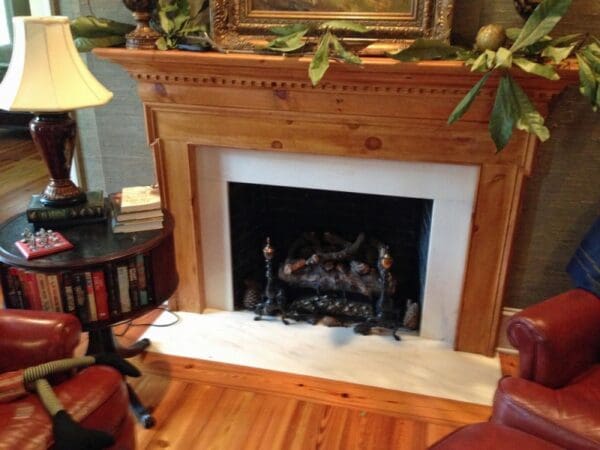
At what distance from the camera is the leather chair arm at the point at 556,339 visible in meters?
1.45

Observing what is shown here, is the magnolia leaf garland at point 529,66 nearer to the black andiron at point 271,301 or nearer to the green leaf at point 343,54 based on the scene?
the green leaf at point 343,54

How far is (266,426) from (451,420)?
643 millimetres

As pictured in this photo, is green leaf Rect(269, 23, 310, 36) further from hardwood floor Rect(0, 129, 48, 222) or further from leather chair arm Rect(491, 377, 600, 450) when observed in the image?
hardwood floor Rect(0, 129, 48, 222)

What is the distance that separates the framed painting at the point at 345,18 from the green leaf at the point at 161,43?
0.18m

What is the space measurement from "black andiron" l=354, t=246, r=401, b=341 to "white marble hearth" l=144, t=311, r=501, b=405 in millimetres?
41

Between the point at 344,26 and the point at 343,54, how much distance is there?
16cm

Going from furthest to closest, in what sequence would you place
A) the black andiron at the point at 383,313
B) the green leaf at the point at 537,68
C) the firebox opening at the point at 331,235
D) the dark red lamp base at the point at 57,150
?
the firebox opening at the point at 331,235
the black andiron at the point at 383,313
the dark red lamp base at the point at 57,150
the green leaf at the point at 537,68

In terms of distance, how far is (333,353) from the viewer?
2.22m

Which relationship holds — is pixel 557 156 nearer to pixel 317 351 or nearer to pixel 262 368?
pixel 317 351

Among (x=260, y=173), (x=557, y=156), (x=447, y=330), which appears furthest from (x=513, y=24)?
(x=447, y=330)

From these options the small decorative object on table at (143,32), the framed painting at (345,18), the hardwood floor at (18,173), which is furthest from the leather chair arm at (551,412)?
the hardwood floor at (18,173)

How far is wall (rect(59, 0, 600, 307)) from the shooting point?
1816mm

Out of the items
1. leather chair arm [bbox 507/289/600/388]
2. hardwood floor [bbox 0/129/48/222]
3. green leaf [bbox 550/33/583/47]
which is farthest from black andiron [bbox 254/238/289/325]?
hardwood floor [bbox 0/129/48/222]

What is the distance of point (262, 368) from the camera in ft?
7.01
